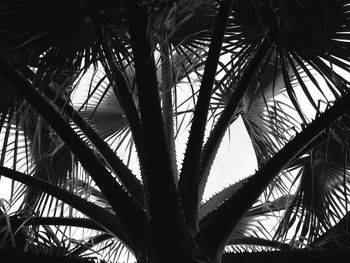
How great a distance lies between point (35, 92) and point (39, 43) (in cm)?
21

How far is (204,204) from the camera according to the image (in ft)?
7.57

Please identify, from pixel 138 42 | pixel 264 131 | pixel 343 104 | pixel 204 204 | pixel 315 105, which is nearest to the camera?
pixel 138 42

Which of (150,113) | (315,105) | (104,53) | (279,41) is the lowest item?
(150,113)

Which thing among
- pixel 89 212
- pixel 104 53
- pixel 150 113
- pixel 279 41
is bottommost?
pixel 89 212

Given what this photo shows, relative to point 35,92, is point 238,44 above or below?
above

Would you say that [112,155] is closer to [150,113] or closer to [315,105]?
[150,113]

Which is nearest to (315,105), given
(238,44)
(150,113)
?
(238,44)

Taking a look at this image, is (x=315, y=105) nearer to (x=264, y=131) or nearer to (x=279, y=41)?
(x=279, y=41)

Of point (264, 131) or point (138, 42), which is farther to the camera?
point (264, 131)

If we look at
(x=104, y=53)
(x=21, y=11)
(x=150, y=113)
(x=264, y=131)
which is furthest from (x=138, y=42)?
(x=264, y=131)

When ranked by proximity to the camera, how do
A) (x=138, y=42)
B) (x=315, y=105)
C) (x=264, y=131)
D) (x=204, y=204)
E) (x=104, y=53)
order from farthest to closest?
(x=264, y=131), (x=204, y=204), (x=315, y=105), (x=104, y=53), (x=138, y=42)

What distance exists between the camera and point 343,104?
5.78 feet

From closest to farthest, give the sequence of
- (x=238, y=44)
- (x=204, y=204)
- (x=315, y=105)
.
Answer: (x=315, y=105) < (x=204, y=204) < (x=238, y=44)

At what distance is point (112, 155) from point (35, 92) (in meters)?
0.48
